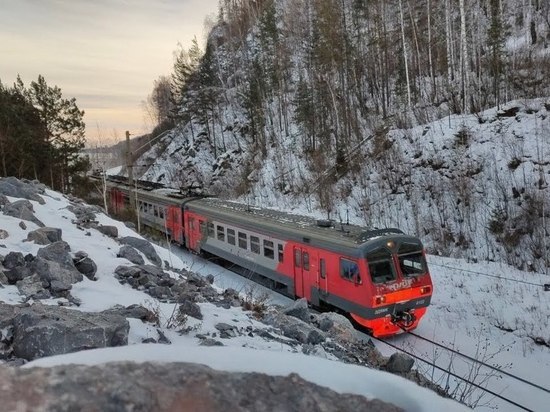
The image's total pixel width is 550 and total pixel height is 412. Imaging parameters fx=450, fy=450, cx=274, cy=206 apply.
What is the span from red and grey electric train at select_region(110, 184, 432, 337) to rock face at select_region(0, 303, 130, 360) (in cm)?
700

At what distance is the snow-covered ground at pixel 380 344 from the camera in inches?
70.1

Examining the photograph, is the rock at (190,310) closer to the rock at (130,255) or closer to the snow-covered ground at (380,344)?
the snow-covered ground at (380,344)

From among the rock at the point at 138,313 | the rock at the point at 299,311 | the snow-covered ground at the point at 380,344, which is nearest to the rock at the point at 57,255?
the snow-covered ground at the point at 380,344

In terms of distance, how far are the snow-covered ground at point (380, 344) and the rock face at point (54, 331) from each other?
0.33m

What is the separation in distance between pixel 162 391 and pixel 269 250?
42.2 ft

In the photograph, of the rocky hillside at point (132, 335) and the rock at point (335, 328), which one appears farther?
the rock at point (335, 328)

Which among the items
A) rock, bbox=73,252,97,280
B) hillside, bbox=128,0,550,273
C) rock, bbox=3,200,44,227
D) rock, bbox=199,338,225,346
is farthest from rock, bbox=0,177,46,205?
hillside, bbox=128,0,550,273

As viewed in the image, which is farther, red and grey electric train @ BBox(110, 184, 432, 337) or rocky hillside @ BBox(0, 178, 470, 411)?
red and grey electric train @ BBox(110, 184, 432, 337)

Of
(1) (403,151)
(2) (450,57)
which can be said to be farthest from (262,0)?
(1) (403,151)

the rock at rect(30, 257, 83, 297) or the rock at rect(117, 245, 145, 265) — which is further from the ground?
the rock at rect(30, 257, 83, 297)

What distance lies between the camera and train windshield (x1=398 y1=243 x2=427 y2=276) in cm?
1114

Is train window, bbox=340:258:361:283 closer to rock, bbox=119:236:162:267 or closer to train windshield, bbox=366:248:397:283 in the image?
train windshield, bbox=366:248:397:283

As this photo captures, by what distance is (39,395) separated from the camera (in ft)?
4.53

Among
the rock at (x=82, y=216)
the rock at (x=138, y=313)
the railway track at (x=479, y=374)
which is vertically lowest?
the railway track at (x=479, y=374)
